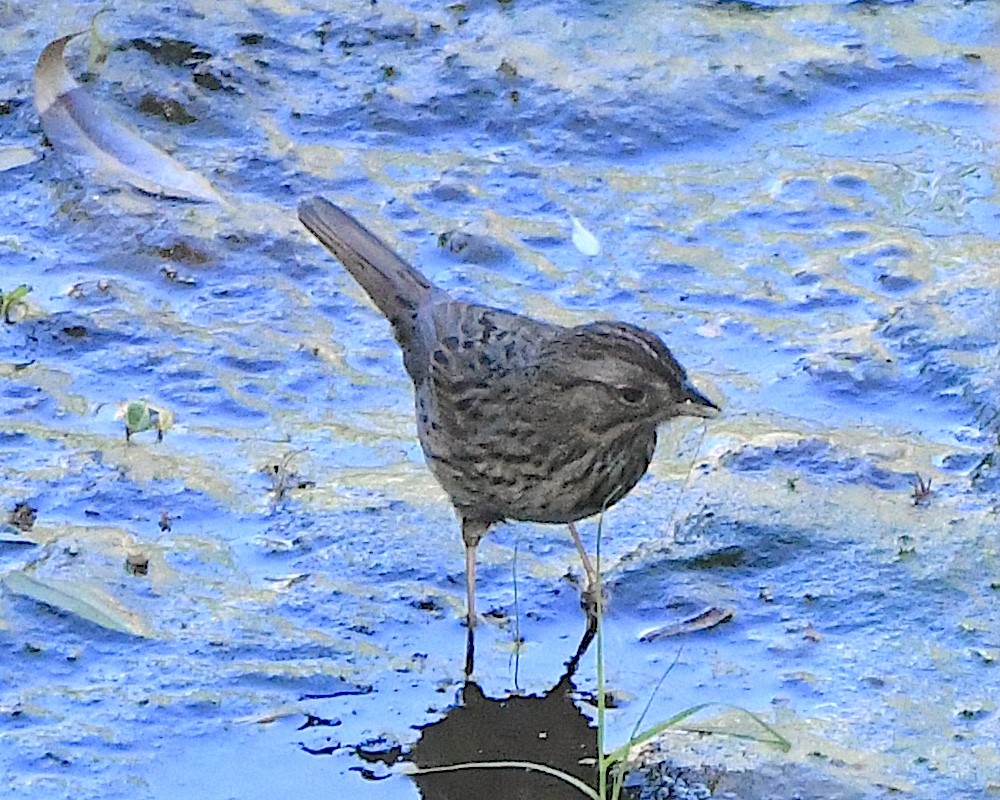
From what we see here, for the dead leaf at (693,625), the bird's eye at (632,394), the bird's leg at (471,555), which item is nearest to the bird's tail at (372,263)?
the bird's leg at (471,555)

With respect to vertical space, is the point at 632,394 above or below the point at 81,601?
above

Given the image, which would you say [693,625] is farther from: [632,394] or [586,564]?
[632,394]

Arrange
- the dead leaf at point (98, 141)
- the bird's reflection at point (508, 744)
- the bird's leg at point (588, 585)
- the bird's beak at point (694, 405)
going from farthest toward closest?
the dead leaf at point (98, 141) < the bird's leg at point (588, 585) < the bird's beak at point (694, 405) < the bird's reflection at point (508, 744)

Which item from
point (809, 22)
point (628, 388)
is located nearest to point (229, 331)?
point (628, 388)

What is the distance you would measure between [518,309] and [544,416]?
→ 1.65 meters

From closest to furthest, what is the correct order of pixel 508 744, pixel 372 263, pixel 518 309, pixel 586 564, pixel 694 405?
pixel 508 744
pixel 694 405
pixel 586 564
pixel 372 263
pixel 518 309

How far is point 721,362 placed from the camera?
6.64 metres

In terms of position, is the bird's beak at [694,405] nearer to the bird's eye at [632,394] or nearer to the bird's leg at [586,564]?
the bird's eye at [632,394]

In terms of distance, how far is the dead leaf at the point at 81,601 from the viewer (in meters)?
5.30

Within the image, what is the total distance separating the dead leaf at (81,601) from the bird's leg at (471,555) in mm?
798

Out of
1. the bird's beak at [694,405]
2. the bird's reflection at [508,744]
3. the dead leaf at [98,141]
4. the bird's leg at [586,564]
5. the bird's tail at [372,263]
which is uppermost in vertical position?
the bird's beak at [694,405]

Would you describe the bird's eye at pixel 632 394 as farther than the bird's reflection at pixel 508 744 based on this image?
Yes

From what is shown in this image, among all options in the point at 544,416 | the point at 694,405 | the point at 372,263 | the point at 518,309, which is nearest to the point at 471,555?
the point at 544,416

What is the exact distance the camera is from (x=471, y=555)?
550cm
